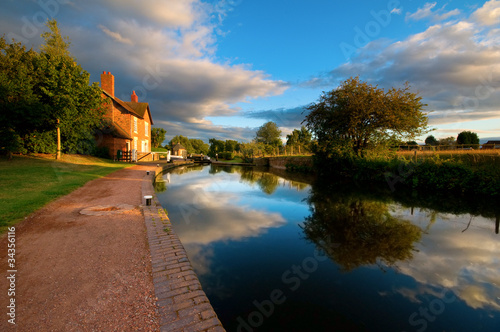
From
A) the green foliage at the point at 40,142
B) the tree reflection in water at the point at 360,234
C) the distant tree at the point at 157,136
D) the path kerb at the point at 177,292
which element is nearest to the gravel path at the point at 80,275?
the path kerb at the point at 177,292

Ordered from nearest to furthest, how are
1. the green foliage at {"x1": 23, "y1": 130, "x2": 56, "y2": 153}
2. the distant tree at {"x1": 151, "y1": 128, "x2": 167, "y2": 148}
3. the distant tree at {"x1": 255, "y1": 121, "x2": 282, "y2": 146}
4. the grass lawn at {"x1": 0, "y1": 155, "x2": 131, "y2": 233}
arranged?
the grass lawn at {"x1": 0, "y1": 155, "x2": 131, "y2": 233} < the green foliage at {"x1": 23, "y1": 130, "x2": 56, "y2": 153} < the distant tree at {"x1": 255, "y1": 121, "x2": 282, "y2": 146} < the distant tree at {"x1": 151, "y1": 128, "x2": 167, "y2": 148}

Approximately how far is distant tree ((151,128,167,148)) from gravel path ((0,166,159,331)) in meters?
66.7

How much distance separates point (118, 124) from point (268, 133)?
127 ft

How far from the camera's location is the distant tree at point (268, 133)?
5834 cm

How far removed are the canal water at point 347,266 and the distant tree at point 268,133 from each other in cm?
5067

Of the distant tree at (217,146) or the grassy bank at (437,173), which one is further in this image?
the distant tree at (217,146)

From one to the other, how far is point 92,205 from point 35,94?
15086 millimetres

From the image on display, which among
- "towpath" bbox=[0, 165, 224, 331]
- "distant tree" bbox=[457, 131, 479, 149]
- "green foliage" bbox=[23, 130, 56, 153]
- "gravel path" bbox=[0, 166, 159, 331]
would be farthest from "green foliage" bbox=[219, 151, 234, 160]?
"towpath" bbox=[0, 165, 224, 331]

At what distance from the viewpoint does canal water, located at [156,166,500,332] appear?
10.0 feet

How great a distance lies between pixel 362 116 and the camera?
54.4 feet

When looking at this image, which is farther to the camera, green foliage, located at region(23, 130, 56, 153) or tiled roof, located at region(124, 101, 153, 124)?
tiled roof, located at region(124, 101, 153, 124)

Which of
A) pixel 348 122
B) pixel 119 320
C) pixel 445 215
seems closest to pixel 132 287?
pixel 119 320

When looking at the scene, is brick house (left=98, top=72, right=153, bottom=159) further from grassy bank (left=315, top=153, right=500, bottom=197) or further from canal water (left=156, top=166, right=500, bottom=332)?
grassy bank (left=315, top=153, right=500, bottom=197)

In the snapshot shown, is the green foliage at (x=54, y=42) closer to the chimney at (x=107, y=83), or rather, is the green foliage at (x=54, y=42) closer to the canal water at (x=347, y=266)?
the chimney at (x=107, y=83)
